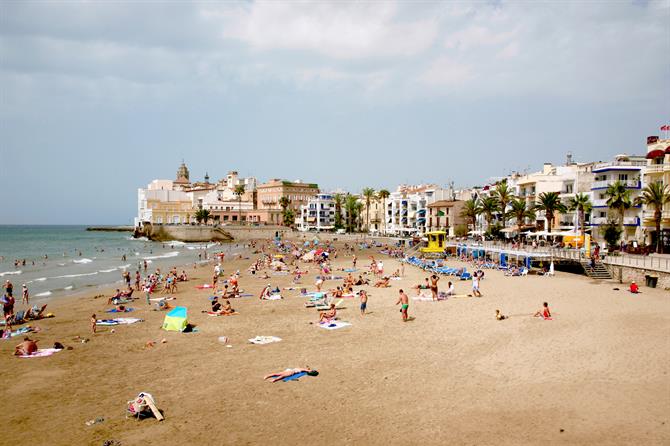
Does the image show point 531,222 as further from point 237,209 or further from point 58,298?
point 237,209

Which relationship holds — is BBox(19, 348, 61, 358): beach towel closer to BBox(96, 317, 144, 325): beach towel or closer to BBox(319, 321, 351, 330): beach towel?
BBox(96, 317, 144, 325): beach towel

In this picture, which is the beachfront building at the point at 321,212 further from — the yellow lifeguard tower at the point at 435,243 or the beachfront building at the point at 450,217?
the yellow lifeguard tower at the point at 435,243

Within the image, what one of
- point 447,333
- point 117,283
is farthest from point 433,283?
point 117,283

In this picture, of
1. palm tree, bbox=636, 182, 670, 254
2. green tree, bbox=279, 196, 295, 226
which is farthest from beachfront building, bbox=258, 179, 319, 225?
palm tree, bbox=636, 182, 670, 254

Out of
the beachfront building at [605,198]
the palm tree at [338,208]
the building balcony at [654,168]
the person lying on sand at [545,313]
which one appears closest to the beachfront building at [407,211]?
the palm tree at [338,208]

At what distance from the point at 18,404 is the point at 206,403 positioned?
4.67 m

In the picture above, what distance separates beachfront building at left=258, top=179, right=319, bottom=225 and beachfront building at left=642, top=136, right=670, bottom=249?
3550 inches

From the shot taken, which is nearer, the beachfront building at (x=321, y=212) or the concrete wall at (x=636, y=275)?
the concrete wall at (x=636, y=275)

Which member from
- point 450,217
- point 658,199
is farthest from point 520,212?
point 450,217

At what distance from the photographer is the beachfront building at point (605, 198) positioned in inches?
1548

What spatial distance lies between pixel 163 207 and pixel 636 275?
116615 millimetres

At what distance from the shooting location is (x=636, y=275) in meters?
26.9

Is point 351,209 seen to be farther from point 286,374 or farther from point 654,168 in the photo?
point 286,374

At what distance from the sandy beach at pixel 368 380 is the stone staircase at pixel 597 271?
29.6 feet
